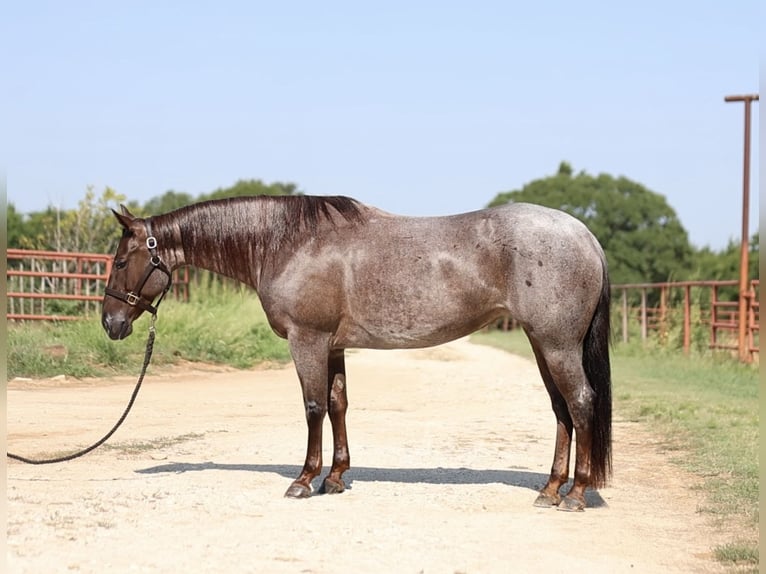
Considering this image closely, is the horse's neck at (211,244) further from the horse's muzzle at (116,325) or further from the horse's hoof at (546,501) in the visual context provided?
the horse's hoof at (546,501)

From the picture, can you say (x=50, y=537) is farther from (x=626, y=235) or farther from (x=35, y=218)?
(x=626, y=235)

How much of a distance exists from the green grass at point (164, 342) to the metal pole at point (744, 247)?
347 inches

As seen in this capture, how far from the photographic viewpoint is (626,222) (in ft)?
202

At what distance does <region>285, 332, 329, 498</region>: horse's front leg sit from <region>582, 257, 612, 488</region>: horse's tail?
177cm

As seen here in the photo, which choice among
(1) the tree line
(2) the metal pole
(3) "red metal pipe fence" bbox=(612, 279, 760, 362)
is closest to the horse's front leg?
(3) "red metal pipe fence" bbox=(612, 279, 760, 362)

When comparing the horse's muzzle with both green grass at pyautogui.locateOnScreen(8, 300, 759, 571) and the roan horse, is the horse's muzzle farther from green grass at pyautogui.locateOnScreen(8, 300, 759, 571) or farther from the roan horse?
green grass at pyautogui.locateOnScreen(8, 300, 759, 571)

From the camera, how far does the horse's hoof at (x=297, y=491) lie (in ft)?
21.5

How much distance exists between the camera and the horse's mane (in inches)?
274

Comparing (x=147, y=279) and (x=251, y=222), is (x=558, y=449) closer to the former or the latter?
(x=251, y=222)

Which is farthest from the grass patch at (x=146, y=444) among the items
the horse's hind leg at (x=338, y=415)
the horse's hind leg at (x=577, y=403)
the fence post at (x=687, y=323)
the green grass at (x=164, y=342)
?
the fence post at (x=687, y=323)

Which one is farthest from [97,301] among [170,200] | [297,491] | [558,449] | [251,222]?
[170,200]

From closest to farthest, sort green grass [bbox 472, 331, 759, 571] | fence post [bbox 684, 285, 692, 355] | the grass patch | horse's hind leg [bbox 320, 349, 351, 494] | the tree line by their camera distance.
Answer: green grass [bbox 472, 331, 759, 571] → horse's hind leg [bbox 320, 349, 351, 494] → the grass patch → fence post [bbox 684, 285, 692, 355] → the tree line

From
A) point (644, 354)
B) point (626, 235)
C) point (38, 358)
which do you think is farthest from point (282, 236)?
point (626, 235)

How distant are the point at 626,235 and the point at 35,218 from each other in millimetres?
34056
